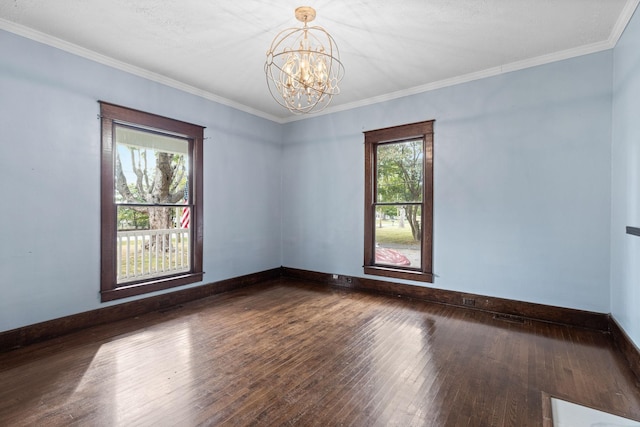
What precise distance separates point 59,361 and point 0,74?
8.77 ft

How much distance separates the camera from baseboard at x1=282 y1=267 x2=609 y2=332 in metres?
3.40

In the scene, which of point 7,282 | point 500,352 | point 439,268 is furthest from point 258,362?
point 439,268

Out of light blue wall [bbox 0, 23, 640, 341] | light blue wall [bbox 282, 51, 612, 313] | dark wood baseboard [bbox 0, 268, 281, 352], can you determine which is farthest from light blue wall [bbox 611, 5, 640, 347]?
dark wood baseboard [bbox 0, 268, 281, 352]

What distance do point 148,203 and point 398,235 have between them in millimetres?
3576

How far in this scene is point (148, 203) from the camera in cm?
407

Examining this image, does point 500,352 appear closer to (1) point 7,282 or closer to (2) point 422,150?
(2) point 422,150

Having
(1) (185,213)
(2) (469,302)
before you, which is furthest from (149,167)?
(2) (469,302)

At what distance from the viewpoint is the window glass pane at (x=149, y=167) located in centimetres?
384

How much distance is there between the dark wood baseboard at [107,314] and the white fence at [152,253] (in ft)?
1.10

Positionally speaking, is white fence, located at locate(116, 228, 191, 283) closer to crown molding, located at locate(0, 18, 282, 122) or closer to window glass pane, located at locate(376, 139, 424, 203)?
crown molding, located at locate(0, 18, 282, 122)

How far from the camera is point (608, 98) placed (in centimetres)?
332

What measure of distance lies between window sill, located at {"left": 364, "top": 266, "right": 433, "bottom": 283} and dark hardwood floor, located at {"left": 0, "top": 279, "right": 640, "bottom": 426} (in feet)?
2.36

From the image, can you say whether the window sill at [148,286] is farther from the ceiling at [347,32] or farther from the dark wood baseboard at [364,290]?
the ceiling at [347,32]

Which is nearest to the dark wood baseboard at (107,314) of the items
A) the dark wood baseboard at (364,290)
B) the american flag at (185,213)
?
the dark wood baseboard at (364,290)
